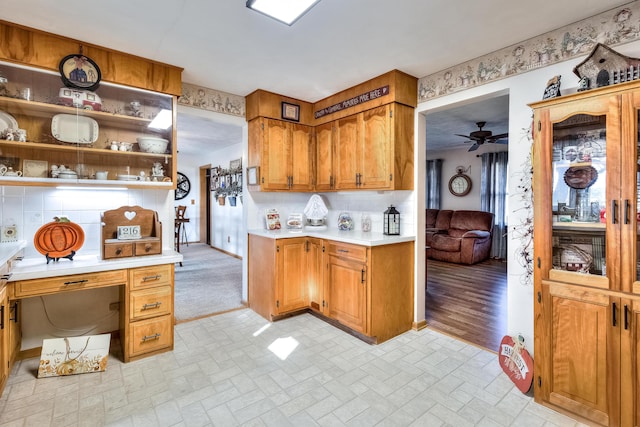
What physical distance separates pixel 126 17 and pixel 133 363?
8.19 feet

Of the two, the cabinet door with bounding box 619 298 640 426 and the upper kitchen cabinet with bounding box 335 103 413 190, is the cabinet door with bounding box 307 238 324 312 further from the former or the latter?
the cabinet door with bounding box 619 298 640 426

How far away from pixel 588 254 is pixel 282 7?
2.38 meters

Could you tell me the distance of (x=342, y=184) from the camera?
135 inches

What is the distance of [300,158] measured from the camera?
3.72m

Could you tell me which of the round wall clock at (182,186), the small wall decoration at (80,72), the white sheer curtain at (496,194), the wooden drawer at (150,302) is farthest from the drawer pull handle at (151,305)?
the white sheer curtain at (496,194)

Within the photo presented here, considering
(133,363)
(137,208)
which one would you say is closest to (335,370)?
(133,363)

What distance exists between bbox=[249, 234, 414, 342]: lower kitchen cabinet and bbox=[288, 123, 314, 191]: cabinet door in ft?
2.42

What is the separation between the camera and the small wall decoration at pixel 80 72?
90.5 inches

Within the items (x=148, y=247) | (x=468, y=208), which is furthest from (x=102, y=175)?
(x=468, y=208)

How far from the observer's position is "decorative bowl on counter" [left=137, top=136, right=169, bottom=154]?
2688 millimetres

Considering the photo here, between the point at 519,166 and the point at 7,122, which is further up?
the point at 7,122

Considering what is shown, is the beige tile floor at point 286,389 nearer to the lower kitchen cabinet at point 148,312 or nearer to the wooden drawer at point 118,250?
the lower kitchen cabinet at point 148,312

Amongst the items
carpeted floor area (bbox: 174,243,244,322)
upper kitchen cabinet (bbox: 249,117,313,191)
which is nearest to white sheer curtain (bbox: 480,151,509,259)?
upper kitchen cabinet (bbox: 249,117,313,191)

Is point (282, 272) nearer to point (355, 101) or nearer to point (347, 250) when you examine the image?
point (347, 250)
